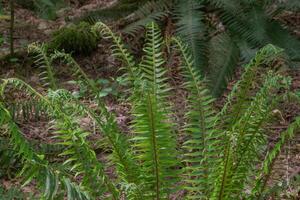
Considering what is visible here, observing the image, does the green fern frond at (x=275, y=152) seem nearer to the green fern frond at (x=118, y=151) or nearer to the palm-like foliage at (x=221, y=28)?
the green fern frond at (x=118, y=151)

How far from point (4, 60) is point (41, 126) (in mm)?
946

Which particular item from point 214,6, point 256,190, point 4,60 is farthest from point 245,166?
point 4,60

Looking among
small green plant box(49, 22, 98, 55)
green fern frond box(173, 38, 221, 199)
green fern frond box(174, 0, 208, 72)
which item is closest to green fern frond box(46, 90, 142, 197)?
green fern frond box(173, 38, 221, 199)

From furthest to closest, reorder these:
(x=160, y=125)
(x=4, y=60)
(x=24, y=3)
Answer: (x=24, y=3)
(x=4, y=60)
(x=160, y=125)

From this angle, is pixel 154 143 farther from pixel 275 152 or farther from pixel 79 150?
pixel 275 152

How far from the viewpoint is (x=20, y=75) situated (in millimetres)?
3879

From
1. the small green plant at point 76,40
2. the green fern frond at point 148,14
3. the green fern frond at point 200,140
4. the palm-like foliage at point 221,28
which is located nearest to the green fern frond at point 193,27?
the palm-like foliage at point 221,28

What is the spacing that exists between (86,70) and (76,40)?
0.90 feet

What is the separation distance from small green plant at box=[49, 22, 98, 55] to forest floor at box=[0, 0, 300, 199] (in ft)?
0.21

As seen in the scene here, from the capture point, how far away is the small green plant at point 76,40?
4.01 metres

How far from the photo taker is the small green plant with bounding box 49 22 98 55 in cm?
401

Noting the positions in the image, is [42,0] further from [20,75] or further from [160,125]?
[160,125]

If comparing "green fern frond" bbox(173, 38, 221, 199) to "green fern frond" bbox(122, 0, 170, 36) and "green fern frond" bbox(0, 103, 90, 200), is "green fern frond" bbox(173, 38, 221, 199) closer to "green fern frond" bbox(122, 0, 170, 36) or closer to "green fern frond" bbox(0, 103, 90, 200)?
"green fern frond" bbox(0, 103, 90, 200)

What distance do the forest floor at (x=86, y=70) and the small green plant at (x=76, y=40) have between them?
0.21 feet
